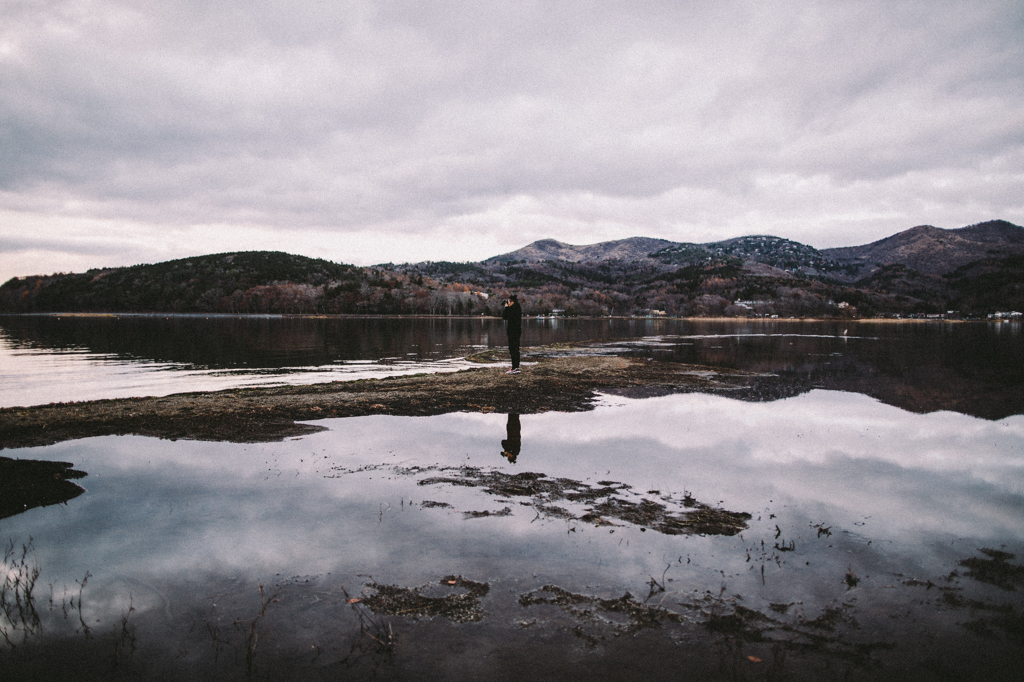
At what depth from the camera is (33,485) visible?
9.78m

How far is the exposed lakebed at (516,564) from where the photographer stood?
5.07 m

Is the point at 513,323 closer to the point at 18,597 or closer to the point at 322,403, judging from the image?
the point at 322,403

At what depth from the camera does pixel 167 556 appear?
23.2ft

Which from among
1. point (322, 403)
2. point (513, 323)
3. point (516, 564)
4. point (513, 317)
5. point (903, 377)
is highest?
point (513, 317)

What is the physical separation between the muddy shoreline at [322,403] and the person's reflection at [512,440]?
67.1 inches

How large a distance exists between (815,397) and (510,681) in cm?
2103

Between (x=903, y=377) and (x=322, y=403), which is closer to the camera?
(x=322, y=403)

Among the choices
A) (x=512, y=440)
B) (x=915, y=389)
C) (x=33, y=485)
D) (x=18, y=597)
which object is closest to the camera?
(x=18, y=597)

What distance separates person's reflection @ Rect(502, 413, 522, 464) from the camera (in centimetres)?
1220

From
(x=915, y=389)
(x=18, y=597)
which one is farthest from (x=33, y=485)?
(x=915, y=389)

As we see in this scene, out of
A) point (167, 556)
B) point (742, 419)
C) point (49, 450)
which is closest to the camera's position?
point (167, 556)

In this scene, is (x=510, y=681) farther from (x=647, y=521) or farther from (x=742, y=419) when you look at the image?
(x=742, y=419)

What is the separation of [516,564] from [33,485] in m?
9.83

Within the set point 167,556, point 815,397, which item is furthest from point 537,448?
point 815,397
